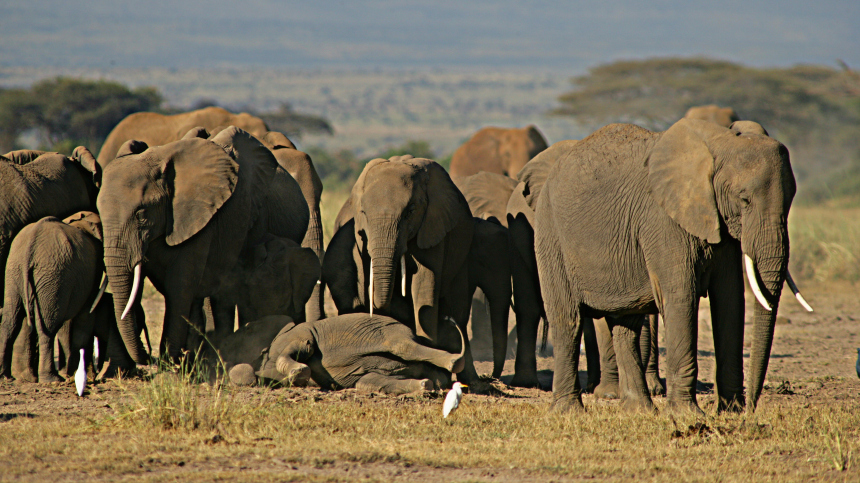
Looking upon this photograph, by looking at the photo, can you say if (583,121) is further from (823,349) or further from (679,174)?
(679,174)

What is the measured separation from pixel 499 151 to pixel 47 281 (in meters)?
11.7

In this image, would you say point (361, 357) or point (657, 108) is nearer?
point (361, 357)

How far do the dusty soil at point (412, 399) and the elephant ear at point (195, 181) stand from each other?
1.26 m

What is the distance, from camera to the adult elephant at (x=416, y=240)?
8.05 metres

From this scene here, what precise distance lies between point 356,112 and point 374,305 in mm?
108485

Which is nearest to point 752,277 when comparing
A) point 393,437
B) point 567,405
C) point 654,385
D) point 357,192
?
point 567,405

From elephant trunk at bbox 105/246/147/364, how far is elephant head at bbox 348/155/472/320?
1.75m

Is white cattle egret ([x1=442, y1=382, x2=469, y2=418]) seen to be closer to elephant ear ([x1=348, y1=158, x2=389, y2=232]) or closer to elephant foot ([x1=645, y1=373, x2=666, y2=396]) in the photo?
elephant ear ([x1=348, y1=158, x2=389, y2=232])

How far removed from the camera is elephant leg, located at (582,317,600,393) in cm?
871

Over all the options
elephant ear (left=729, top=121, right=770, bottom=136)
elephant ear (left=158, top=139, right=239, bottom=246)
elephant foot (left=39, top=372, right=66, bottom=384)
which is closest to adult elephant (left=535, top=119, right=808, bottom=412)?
elephant ear (left=729, top=121, right=770, bottom=136)

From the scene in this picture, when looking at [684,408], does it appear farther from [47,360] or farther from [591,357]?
[47,360]

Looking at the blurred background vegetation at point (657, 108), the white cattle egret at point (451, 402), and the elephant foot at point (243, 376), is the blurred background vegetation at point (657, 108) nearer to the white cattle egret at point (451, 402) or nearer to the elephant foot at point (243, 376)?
the elephant foot at point (243, 376)

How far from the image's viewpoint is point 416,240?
844cm

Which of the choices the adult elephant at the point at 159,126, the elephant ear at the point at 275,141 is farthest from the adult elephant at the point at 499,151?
the elephant ear at the point at 275,141
